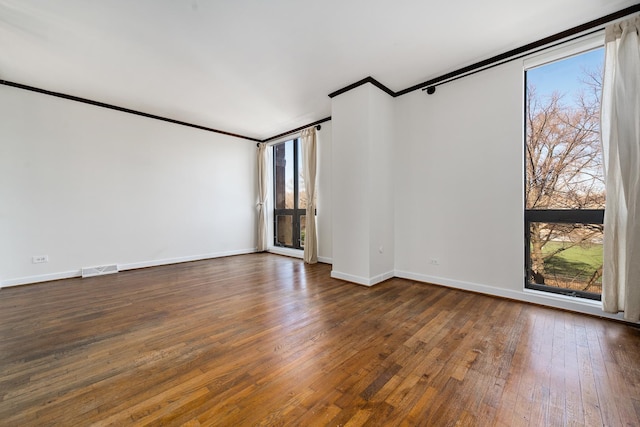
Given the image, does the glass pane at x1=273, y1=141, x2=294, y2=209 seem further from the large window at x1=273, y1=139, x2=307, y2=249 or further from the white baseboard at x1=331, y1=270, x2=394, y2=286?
the white baseboard at x1=331, y1=270, x2=394, y2=286

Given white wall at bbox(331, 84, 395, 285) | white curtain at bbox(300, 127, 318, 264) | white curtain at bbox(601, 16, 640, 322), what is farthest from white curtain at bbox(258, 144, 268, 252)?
white curtain at bbox(601, 16, 640, 322)

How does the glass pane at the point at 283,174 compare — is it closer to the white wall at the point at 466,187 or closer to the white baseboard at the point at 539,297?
the white wall at the point at 466,187

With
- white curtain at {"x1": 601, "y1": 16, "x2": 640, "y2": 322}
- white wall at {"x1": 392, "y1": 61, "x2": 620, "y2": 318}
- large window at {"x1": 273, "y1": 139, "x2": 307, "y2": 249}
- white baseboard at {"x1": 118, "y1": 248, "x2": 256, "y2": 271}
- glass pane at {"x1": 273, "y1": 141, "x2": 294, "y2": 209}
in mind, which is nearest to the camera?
white curtain at {"x1": 601, "y1": 16, "x2": 640, "y2": 322}

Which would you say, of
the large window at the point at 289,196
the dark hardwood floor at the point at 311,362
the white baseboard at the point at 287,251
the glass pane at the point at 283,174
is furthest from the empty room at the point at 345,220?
the glass pane at the point at 283,174

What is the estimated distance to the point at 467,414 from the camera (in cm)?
134

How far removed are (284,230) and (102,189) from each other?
377 cm

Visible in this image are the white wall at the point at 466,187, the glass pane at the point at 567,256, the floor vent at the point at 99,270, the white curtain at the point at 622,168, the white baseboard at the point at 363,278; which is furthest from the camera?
the floor vent at the point at 99,270

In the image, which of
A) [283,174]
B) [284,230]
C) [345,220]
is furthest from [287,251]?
[345,220]

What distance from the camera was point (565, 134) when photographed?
110 inches

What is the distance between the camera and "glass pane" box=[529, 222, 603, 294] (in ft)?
8.59

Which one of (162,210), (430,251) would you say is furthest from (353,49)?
(162,210)

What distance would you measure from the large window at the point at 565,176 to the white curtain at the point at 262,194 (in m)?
5.35

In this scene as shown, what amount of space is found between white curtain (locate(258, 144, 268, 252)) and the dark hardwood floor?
134 inches

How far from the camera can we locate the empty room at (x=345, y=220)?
5.15ft
